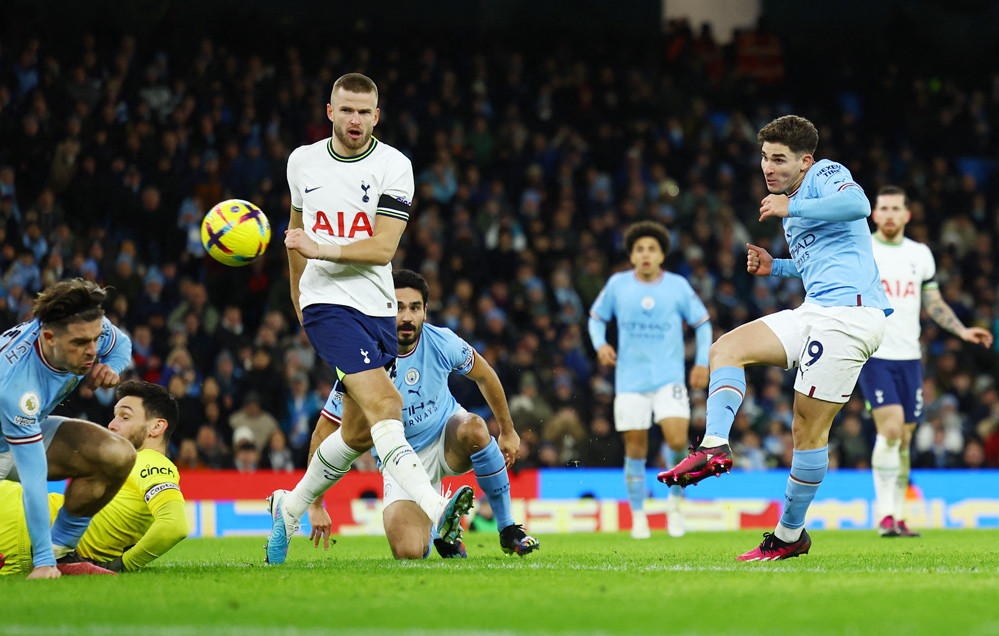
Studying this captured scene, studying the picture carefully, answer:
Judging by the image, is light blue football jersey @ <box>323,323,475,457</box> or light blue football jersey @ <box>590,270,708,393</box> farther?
light blue football jersey @ <box>590,270,708,393</box>

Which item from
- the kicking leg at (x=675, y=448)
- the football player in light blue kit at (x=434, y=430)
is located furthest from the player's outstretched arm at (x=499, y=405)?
the kicking leg at (x=675, y=448)

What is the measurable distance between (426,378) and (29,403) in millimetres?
2514

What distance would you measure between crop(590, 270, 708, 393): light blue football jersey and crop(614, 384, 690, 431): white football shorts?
63 millimetres

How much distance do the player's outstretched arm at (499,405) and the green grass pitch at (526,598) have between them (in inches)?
23.7

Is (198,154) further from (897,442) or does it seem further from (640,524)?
(897,442)

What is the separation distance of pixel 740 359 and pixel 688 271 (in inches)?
427

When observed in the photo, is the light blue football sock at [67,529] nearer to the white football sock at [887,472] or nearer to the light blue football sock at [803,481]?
the light blue football sock at [803,481]

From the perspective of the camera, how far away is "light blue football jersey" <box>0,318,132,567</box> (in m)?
5.12

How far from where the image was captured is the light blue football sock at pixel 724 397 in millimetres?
5758

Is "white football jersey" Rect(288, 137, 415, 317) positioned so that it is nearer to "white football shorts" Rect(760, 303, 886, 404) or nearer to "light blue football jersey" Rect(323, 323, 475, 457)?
"light blue football jersey" Rect(323, 323, 475, 457)

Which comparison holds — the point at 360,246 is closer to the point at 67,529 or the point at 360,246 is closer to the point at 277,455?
the point at 67,529

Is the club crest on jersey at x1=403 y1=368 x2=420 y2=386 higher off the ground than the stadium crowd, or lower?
lower

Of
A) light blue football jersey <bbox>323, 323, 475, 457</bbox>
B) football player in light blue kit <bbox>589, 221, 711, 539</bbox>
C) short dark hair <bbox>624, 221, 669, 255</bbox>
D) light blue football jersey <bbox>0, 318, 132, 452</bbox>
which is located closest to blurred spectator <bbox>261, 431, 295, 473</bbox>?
football player in light blue kit <bbox>589, 221, 711, 539</bbox>

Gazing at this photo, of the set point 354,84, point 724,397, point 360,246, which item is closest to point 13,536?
point 360,246
